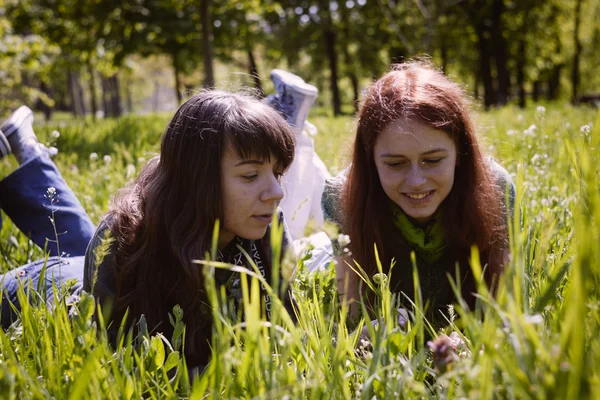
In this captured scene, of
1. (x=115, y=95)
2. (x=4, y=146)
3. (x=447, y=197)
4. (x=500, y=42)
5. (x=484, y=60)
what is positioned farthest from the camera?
(x=115, y=95)

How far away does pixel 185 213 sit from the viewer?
1.94m

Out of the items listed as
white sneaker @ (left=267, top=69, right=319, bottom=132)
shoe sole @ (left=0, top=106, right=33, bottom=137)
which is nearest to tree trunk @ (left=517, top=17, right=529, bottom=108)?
white sneaker @ (left=267, top=69, right=319, bottom=132)

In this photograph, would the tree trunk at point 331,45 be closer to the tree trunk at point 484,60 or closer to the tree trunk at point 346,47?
the tree trunk at point 346,47

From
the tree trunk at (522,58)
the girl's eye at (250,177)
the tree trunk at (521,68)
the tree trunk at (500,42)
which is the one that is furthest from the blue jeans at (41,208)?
the tree trunk at (521,68)

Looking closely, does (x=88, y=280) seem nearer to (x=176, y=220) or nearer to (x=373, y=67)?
(x=176, y=220)

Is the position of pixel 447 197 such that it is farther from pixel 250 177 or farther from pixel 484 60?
pixel 484 60

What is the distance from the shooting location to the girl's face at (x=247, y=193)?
6.24ft

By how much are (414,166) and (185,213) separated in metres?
0.88

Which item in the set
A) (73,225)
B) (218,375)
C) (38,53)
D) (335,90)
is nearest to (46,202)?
(73,225)

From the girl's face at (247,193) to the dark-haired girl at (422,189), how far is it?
0.47 meters

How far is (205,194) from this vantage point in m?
1.90

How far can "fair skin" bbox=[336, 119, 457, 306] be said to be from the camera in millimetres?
2125

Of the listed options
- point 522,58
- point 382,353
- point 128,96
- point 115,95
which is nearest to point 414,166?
point 382,353

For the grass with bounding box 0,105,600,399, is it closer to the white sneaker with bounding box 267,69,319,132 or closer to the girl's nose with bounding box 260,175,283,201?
the girl's nose with bounding box 260,175,283,201
